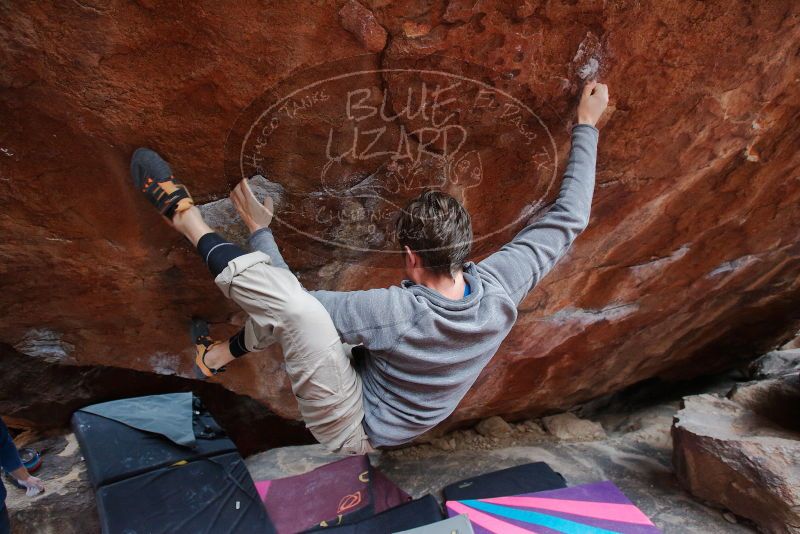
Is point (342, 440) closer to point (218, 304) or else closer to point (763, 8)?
point (218, 304)

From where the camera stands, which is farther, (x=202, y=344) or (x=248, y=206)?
(x=202, y=344)

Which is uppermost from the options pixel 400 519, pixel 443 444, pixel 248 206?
pixel 248 206

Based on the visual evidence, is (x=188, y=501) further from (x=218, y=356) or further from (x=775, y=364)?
(x=775, y=364)

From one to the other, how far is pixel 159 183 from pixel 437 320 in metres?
0.75

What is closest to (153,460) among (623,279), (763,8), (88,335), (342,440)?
(88,335)

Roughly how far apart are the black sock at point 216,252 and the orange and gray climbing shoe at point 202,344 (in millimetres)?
636

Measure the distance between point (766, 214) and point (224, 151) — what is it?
2.35 metres

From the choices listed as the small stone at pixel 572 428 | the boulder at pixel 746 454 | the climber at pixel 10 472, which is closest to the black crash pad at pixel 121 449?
the climber at pixel 10 472

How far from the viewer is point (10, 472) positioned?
5.87 ft

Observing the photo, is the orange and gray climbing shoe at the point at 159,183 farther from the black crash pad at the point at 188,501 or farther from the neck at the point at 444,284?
the black crash pad at the point at 188,501

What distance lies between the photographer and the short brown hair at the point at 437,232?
103cm

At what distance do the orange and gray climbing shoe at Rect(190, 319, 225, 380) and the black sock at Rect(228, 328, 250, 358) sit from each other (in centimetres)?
14

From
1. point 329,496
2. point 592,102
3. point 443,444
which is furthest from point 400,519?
point 592,102

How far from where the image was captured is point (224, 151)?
1190 mm
